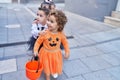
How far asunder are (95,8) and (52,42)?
538 centimetres

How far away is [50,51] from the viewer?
248 cm

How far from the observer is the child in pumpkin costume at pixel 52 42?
2.31 m

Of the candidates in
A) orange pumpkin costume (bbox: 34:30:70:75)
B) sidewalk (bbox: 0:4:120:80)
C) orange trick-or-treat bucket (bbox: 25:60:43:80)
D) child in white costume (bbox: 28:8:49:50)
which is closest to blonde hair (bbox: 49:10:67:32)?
orange pumpkin costume (bbox: 34:30:70:75)

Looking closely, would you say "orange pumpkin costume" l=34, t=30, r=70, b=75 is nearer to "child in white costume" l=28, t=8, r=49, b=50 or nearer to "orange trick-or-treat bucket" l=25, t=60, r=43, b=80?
"orange trick-or-treat bucket" l=25, t=60, r=43, b=80

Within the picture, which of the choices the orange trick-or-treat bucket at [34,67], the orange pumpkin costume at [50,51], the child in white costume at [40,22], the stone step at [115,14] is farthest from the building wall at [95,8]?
the orange trick-or-treat bucket at [34,67]

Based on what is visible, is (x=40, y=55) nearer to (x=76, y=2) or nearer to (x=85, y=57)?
(x=85, y=57)

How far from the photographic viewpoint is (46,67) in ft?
8.13

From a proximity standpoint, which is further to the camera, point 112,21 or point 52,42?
point 112,21

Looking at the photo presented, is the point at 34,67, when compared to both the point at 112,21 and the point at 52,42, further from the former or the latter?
the point at 112,21

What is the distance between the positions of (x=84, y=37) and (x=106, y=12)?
2.50m

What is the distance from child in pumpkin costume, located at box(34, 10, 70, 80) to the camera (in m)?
2.31

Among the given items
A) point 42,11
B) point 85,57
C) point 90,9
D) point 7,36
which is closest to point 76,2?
point 90,9

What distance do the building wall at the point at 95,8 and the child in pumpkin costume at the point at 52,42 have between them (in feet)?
15.9

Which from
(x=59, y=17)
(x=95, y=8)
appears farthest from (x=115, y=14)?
(x=59, y=17)
